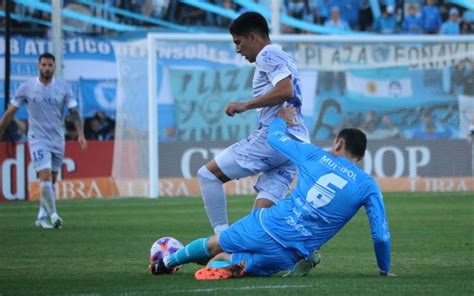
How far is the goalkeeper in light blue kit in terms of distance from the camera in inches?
349

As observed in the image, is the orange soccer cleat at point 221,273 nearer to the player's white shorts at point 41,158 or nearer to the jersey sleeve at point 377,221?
the jersey sleeve at point 377,221

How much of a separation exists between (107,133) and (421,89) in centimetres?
720

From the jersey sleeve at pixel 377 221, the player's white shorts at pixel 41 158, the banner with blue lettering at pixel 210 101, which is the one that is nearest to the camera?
the jersey sleeve at pixel 377 221

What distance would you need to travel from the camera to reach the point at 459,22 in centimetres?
3036

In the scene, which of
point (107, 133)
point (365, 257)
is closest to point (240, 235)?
point (365, 257)

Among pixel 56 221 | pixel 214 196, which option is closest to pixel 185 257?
pixel 214 196

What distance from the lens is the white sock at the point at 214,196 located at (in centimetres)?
1009

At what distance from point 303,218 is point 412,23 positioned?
22.1 metres

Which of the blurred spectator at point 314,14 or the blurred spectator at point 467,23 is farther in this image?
the blurred spectator at point 314,14

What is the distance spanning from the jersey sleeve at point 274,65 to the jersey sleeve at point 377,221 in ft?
4.47

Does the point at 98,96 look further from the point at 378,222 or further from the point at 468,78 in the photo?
the point at 378,222

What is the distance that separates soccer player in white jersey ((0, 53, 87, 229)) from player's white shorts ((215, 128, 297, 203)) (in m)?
6.91

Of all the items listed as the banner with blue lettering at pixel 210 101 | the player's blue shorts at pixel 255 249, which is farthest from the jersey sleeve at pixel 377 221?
the banner with blue lettering at pixel 210 101

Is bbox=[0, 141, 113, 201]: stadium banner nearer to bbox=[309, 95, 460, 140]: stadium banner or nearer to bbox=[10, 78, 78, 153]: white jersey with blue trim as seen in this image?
bbox=[309, 95, 460, 140]: stadium banner
